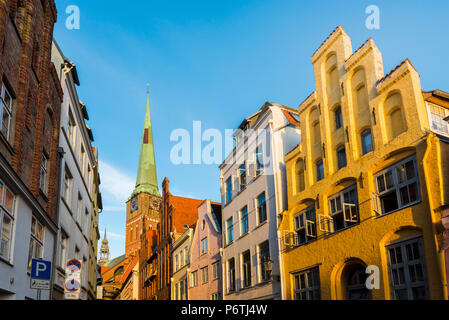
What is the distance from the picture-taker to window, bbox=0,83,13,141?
43.0 ft

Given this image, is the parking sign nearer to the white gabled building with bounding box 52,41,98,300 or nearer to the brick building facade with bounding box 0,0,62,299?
the brick building facade with bounding box 0,0,62,299

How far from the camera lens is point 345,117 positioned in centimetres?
1950

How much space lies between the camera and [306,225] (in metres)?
20.8

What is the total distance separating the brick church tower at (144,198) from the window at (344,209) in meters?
109

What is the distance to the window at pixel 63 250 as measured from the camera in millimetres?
22073

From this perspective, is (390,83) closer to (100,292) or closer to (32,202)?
(32,202)

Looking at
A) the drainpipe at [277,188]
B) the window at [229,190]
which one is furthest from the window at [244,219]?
the drainpipe at [277,188]

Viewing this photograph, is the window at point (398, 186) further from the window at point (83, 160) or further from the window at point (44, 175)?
the window at point (83, 160)

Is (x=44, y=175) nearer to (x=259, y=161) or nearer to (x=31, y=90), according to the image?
(x=31, y=90)

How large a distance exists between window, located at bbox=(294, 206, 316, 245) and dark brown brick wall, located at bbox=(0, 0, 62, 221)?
11698 millimetres

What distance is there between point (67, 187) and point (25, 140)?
9.47 metres

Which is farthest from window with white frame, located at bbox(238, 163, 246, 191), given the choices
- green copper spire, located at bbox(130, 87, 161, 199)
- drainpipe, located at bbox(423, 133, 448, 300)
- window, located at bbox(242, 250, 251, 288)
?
green copper spire, located at bbox(130, 87, 161, 199)

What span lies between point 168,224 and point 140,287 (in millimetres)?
21083
